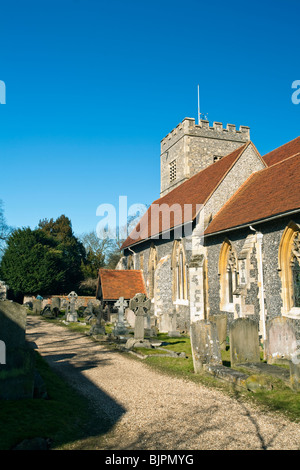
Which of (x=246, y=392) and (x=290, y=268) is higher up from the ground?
(x=290, y=268)

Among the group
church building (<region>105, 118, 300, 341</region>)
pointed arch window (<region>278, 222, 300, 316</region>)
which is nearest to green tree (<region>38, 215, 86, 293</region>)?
church building (<region>105, 118, 300, 341</region>)

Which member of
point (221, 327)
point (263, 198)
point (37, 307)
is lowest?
point (221, 327)

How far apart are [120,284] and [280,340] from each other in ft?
43.9

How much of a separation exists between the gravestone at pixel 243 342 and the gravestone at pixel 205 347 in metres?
0.37

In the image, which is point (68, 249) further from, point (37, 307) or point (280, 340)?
point (280, 340)

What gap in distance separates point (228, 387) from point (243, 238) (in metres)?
6.76

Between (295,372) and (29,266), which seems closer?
(295,372)

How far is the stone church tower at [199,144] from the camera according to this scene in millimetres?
24812

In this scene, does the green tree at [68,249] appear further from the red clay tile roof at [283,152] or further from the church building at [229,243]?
the red clay tile roof at [283,152]

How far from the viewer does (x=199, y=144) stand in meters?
25.1

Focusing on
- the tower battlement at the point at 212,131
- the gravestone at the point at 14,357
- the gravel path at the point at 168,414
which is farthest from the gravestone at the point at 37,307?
the gravestone at the point at 14,357

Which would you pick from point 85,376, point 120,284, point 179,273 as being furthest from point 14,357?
point 120,284

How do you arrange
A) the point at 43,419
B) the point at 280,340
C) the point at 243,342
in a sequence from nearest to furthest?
the point at 43,419, the point at 243,342, the point at 280,340

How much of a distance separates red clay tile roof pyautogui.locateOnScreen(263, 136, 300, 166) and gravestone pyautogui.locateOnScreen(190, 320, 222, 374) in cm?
1213
